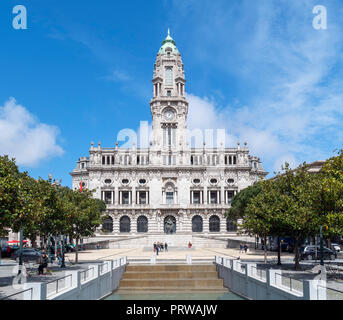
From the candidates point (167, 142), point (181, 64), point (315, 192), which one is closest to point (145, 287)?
point (315, 192)

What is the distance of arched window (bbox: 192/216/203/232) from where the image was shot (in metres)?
95.8

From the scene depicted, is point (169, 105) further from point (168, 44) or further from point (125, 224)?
point (125, 224)

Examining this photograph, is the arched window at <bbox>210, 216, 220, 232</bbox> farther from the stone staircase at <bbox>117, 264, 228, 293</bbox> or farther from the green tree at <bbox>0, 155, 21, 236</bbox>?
the green tree at <bbox>0, 155, 21, 236</bbox>

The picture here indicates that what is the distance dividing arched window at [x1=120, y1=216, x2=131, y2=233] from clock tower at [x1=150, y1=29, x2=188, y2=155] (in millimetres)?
16613

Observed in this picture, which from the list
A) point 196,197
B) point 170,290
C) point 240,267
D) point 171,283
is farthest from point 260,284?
point 196,197

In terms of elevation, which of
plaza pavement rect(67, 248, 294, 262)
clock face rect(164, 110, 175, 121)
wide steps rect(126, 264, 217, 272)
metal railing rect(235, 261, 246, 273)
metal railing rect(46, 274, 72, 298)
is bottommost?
plaza pavement rect(67, 248, 294, 262)

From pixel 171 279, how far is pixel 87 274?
11.6 m

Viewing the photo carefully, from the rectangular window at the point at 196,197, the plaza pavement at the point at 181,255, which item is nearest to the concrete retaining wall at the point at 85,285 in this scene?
the plaza pavement at the point at 181,255

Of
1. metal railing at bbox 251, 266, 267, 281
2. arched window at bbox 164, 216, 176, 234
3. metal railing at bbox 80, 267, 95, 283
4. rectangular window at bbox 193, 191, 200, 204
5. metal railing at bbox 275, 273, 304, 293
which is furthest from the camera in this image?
rectangular window at bbox 193, 191, 200, 204

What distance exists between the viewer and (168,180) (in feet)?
320

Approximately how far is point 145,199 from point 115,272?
62485 millimetres

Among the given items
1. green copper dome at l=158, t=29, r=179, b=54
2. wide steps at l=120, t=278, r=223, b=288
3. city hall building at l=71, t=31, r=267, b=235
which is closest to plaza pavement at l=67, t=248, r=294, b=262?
wide steps at l=120, t=278, r=223, b=288

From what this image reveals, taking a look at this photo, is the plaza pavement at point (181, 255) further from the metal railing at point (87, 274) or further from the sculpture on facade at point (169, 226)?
the sculpture on facade at point (169, 226)

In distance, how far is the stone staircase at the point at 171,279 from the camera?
3672 centimetres
